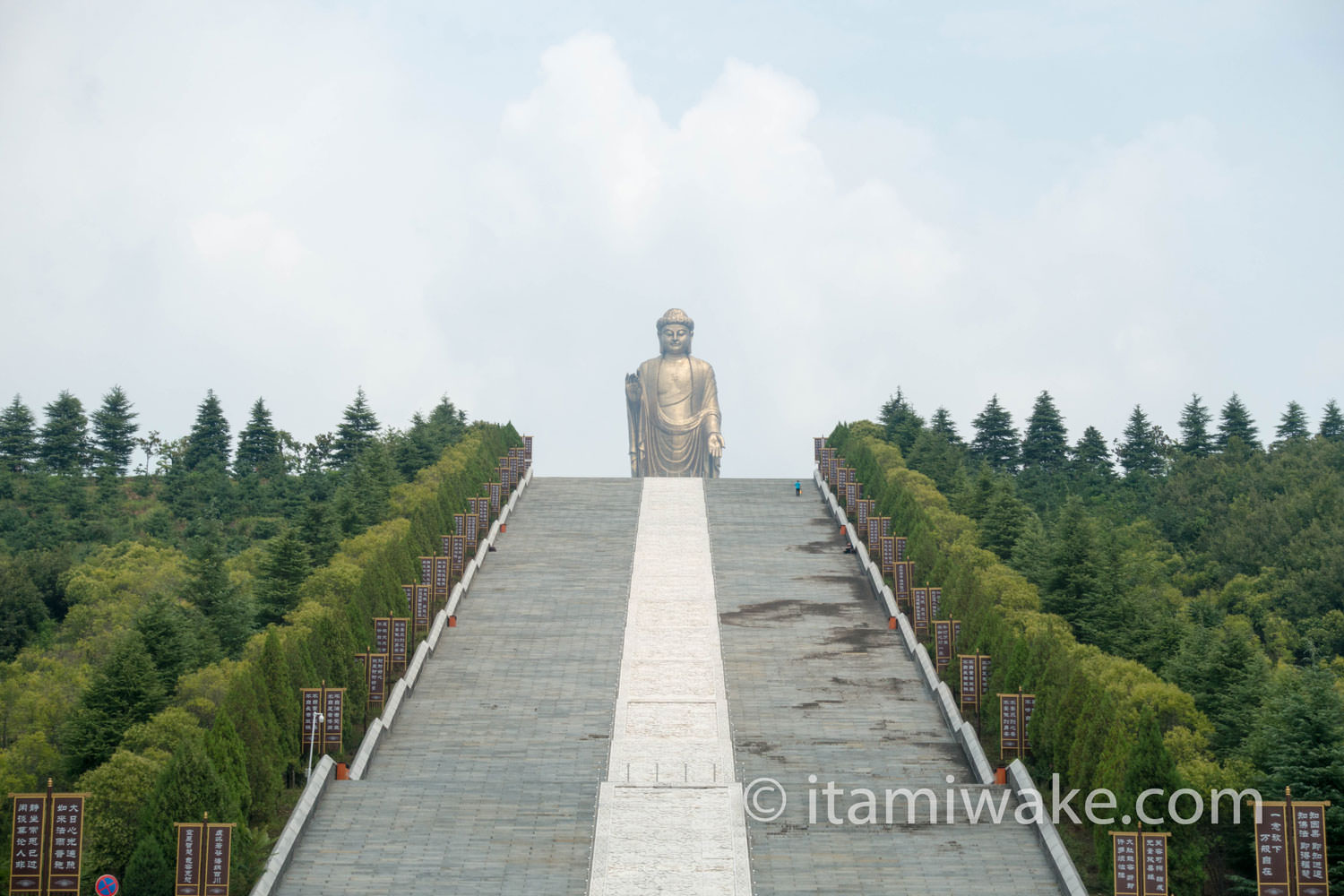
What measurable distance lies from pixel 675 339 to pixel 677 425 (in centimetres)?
272

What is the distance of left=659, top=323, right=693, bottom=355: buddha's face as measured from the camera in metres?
50.7

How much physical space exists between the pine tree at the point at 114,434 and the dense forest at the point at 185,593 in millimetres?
67

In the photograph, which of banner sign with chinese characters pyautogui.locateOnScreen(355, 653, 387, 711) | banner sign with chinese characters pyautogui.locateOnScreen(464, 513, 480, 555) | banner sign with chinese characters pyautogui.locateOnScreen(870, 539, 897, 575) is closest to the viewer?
banner sign with chinese characters pyautogui.locateOnScreen(355, 653, 387, 711)

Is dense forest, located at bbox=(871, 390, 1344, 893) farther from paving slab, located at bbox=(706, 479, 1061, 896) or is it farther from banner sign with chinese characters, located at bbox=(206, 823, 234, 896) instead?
banner sign with chinese characters, located at bbox=(206, 823, 234, 896)

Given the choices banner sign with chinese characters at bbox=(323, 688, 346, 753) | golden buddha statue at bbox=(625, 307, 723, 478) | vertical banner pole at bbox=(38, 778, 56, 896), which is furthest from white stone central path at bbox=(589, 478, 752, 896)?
golden buddha statue at bbox=(625, 307, 723, 478)

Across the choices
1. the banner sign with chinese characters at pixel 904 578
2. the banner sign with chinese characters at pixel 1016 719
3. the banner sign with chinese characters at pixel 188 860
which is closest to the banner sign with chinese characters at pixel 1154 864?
the banner sign with chinese characters at pixel 1016 719

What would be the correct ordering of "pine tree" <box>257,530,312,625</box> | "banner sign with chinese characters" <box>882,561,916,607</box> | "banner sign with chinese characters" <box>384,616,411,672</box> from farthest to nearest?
1. "banner sign with chinese characters" <box>882,561,916,607</box>
2. "pine tree" <box>257,530,312,625</box>
3. "banner sign with chinese characters" <box>384,616,411,672</box>

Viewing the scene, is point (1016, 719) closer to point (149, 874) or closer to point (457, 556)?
point (149, 874)

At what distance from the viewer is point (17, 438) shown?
49.3 meters

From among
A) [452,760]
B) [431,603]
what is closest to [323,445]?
[431,603]

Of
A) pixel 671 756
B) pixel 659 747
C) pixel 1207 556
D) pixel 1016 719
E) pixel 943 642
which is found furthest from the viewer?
pixel 1207 556

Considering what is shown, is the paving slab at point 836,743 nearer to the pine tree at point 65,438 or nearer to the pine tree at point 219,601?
the pine tree at point 219,601

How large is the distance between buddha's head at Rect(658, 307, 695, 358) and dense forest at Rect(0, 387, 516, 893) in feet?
22.1

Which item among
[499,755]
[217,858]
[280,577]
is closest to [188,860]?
[217,858]
